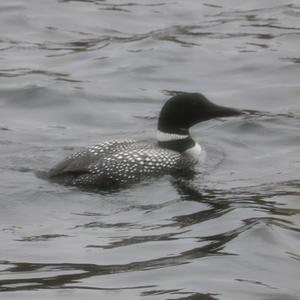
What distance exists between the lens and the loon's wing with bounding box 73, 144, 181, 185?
1192 cm

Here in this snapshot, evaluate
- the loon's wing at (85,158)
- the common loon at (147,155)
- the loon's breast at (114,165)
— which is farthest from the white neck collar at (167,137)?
the loon's wing at (85,158)

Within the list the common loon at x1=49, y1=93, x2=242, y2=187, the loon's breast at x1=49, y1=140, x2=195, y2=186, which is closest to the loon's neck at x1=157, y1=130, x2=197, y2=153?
the common loon at x1=49, y1=93, x2=242, y2=187

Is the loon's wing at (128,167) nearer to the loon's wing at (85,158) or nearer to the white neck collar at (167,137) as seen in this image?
the loon's wing at (85,158)

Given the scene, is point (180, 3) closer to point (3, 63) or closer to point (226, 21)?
point (226, 21)

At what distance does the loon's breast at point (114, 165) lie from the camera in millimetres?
11883

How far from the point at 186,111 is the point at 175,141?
0.30 metres

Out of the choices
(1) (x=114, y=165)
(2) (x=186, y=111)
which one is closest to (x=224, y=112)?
(2) (x=186, y=111)

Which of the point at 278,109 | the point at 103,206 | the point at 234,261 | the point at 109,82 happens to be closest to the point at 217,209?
the point at 103,206

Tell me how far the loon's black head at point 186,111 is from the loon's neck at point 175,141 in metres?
0.04

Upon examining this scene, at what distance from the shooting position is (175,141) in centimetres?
1277

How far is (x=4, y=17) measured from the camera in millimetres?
19453

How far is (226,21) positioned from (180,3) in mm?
1331

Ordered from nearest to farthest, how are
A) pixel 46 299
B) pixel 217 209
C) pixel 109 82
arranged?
pixel 46 299 → pixel 217 209 → pixel 109 82

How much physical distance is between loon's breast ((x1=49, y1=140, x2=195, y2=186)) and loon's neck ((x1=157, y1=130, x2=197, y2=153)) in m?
0.28
